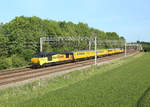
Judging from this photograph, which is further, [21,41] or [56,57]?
[21,41]

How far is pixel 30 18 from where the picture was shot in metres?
47.6

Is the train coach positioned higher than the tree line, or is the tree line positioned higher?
the tree line

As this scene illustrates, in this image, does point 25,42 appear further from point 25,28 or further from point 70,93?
point 70,93

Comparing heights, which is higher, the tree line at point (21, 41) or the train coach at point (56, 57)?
the tree line at point (21, 41)

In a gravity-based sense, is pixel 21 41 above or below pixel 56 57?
above

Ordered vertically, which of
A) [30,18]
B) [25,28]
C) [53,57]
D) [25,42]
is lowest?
[53,57]

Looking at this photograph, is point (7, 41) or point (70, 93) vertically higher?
point (7, 41)

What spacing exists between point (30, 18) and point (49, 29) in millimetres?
6905

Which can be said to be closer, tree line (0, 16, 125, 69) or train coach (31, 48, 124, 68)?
train coach (31, 48, 124, 68)

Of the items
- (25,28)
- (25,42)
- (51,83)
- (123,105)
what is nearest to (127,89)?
(123,105)

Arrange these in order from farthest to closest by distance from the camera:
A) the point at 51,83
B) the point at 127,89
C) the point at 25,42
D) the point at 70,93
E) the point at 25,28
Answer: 1. the point at 25,28
2. the point at 25,42
3. the point at 51,83
4. the point at 127,89
5. the point at 70,93

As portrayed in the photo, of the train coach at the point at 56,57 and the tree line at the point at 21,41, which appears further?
the tree line at the point at 21,41

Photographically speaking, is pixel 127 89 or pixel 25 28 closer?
pixel 127 89

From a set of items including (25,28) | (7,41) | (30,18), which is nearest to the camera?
(7,41)
